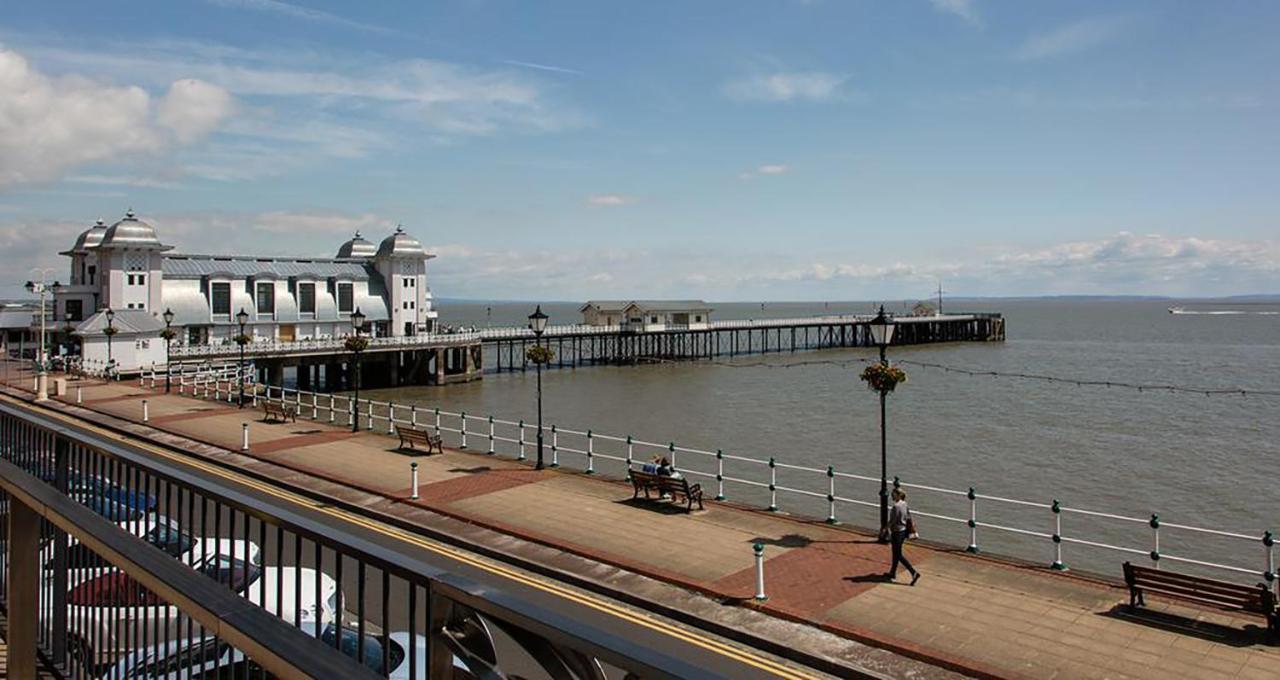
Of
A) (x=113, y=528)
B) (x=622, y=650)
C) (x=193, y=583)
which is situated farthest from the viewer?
(x=113, y=528)

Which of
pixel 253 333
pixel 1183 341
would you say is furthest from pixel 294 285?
pixel 1183 341

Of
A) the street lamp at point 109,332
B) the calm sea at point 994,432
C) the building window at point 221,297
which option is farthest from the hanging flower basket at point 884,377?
the building window at point 221,297

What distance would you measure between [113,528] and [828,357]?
100 metres

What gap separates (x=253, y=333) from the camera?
6750 centimetres

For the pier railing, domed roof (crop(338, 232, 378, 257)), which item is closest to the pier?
domed roof (crop(338, 232, 378, 257))

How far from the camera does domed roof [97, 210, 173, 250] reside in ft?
202

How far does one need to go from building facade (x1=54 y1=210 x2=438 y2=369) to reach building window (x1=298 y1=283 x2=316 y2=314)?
0.08 m

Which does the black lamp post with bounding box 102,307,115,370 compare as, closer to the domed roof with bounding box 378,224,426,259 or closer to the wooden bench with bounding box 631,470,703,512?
the domed roof with bounding box 378,224,426,259

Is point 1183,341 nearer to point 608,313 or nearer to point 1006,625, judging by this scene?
point 608,313

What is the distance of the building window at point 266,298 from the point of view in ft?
226

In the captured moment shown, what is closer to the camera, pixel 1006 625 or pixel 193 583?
pixel 193 583

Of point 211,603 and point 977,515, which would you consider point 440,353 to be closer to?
point 977,515

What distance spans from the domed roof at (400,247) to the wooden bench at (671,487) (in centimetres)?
6119

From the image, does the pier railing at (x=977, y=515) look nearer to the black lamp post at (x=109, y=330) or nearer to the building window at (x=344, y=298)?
the black lamp post at (x=109, y=330)
